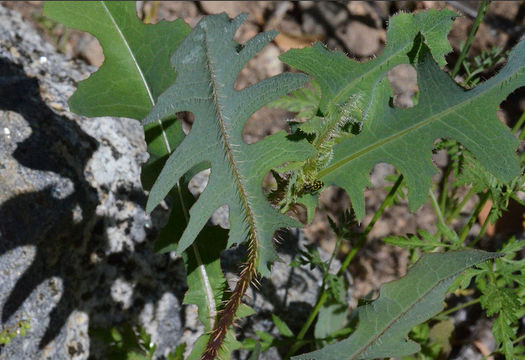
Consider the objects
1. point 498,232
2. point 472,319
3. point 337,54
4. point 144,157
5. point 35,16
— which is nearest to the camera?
point 337,54

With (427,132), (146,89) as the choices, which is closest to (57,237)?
(146,89)

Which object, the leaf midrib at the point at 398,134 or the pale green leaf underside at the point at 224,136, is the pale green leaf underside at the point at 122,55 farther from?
the leaf midrib at the point at 398,134

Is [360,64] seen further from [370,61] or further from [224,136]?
[224,136]

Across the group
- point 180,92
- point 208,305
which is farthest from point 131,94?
point 208,305

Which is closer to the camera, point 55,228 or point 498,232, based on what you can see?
point 55,228

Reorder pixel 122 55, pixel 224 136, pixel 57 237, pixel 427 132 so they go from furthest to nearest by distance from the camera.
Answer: pixel 57 237
pixel 122 55
pixel 427 132
pixel 224 136

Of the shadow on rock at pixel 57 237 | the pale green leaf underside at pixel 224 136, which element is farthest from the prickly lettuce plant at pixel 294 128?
the shadow on rock at pixel 57 237

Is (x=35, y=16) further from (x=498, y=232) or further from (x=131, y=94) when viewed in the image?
(x=498, y=232)

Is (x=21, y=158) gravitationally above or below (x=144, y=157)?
above
